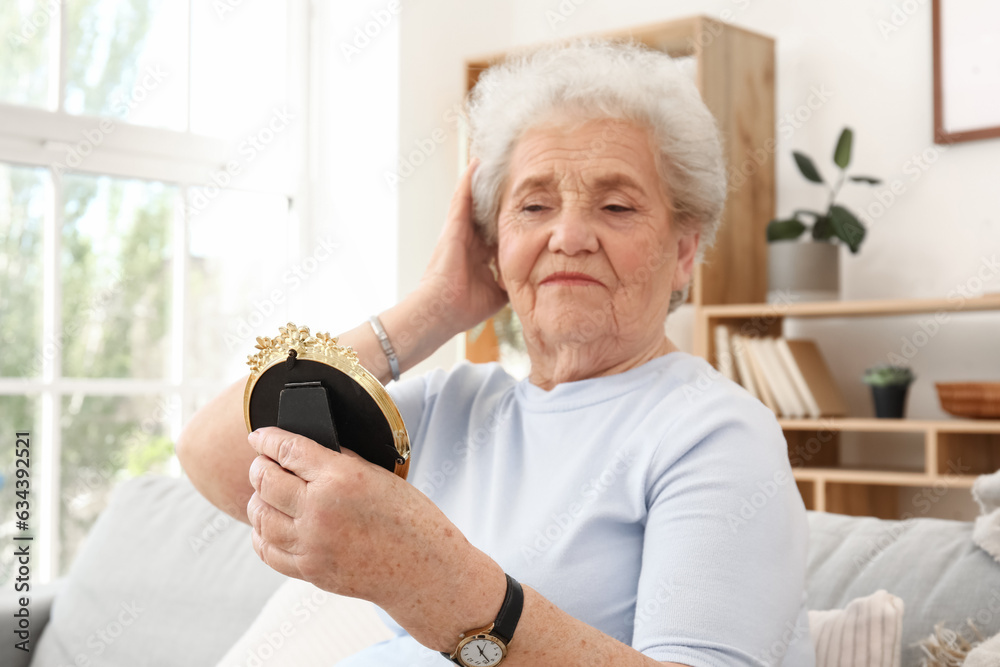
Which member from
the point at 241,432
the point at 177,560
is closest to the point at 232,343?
the point at 177,560

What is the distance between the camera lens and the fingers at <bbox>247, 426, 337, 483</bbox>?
704 mm

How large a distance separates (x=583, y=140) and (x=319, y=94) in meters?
2.34

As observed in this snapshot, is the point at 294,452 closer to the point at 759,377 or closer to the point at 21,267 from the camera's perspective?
the point at 759,377

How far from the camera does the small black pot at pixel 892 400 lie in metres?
2.36

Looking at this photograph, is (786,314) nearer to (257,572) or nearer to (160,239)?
(257,572)

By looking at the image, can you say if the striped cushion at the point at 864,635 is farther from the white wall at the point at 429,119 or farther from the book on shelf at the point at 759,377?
the white wall at the point at 429,119

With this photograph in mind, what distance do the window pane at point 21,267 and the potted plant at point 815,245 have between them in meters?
2.00

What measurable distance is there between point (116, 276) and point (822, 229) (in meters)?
2.01

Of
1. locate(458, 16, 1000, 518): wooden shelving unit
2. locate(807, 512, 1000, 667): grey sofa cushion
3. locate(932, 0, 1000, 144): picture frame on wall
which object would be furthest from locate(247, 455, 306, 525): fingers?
locate(932, 0, 1000, 144): picture frame on wall

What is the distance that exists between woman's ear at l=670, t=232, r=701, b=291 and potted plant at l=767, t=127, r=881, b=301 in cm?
136

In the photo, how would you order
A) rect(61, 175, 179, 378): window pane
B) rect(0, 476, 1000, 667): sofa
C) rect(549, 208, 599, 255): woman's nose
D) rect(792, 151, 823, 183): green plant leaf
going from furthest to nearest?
rect(61, 175, 179, 378): window pane
rect(792, 151, 823, 183): green plant leaf
rect(0, 476, 1000, 667): sofa
rect(549, 208, 599, 255): woman's nose

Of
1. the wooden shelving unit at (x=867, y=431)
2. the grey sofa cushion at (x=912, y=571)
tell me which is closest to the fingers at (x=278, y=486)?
the grey sofa cushion at (x=912, y=571)

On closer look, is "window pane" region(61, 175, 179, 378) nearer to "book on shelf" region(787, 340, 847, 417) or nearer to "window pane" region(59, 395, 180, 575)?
"window pane" region(59, 395, 180, 575)

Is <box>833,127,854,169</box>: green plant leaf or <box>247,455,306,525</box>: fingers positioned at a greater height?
<box>833,127,854,169</box>: green plant leaf
